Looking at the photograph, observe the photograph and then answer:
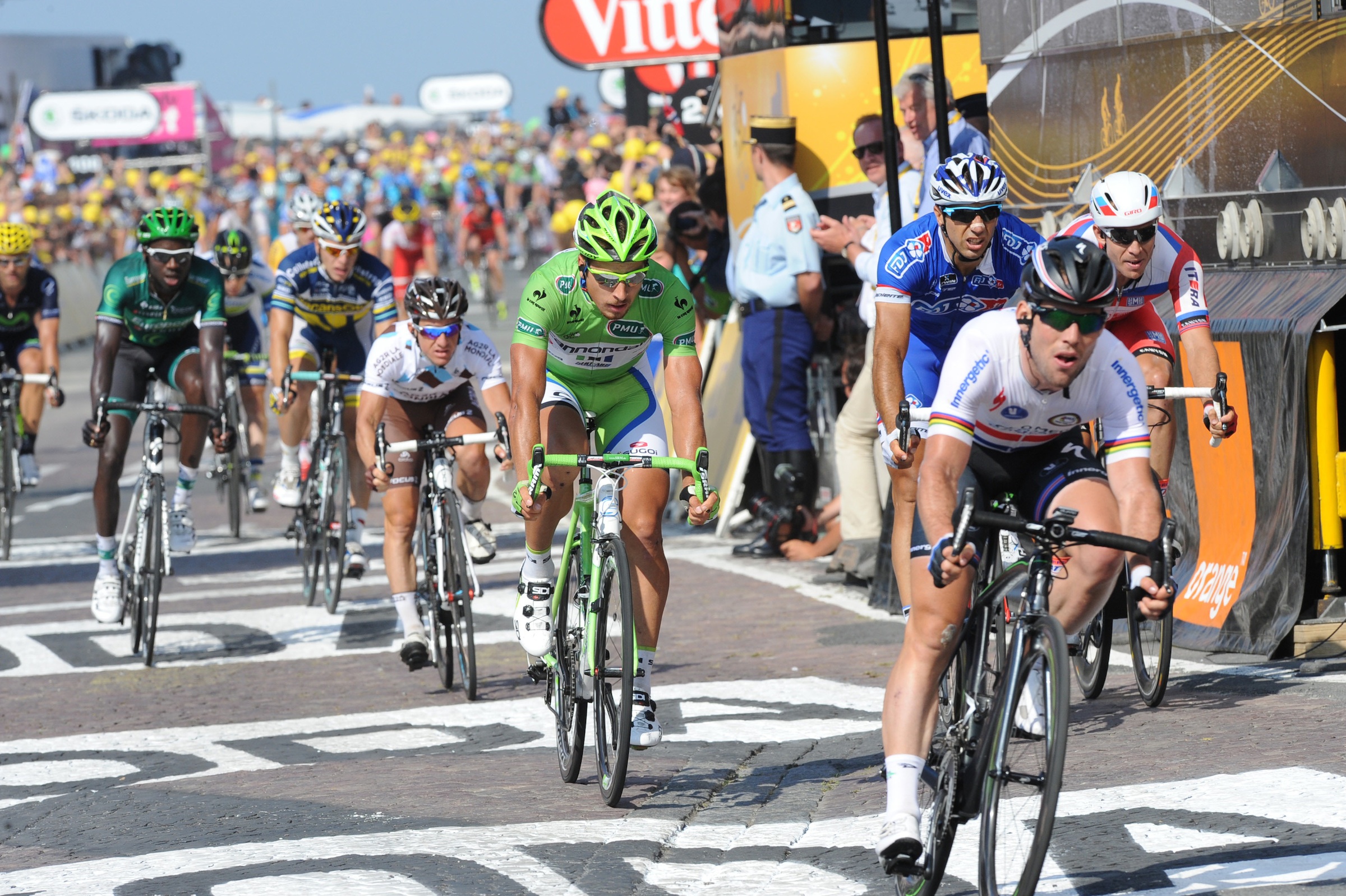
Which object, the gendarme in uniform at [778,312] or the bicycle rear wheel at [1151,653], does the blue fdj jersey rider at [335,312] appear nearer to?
the gendarme in uniform at [778,312]

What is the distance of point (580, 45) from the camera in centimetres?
2081

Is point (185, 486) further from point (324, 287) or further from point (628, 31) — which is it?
point (628, 31)

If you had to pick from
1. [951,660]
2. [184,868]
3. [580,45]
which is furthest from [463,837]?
[580,45]

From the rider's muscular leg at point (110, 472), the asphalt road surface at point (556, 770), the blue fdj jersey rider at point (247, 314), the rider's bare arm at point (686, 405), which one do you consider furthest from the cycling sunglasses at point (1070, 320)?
the blue fdj jersey rider at point (247, 314)

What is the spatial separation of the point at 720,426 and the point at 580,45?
26.5 ft

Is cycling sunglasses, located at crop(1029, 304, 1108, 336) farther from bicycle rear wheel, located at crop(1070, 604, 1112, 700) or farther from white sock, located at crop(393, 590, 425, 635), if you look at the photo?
white sock, located at crop(393, 590, 425, 635)

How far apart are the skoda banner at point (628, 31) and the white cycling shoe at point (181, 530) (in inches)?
429

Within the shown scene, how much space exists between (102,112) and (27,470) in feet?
143

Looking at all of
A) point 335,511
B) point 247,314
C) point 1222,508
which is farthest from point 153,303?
point 1222,508

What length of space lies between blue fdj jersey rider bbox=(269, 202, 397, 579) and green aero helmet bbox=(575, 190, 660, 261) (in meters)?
4.58

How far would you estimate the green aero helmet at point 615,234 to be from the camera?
662 centimetres

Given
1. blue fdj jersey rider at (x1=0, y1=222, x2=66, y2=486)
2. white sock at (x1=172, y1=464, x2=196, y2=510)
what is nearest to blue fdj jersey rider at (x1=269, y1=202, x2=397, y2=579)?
white sock at (x1=172, y1=464, x2=196, y2=510)

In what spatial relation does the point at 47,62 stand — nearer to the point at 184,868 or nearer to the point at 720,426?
the point at 720,426

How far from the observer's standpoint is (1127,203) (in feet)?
25.1
